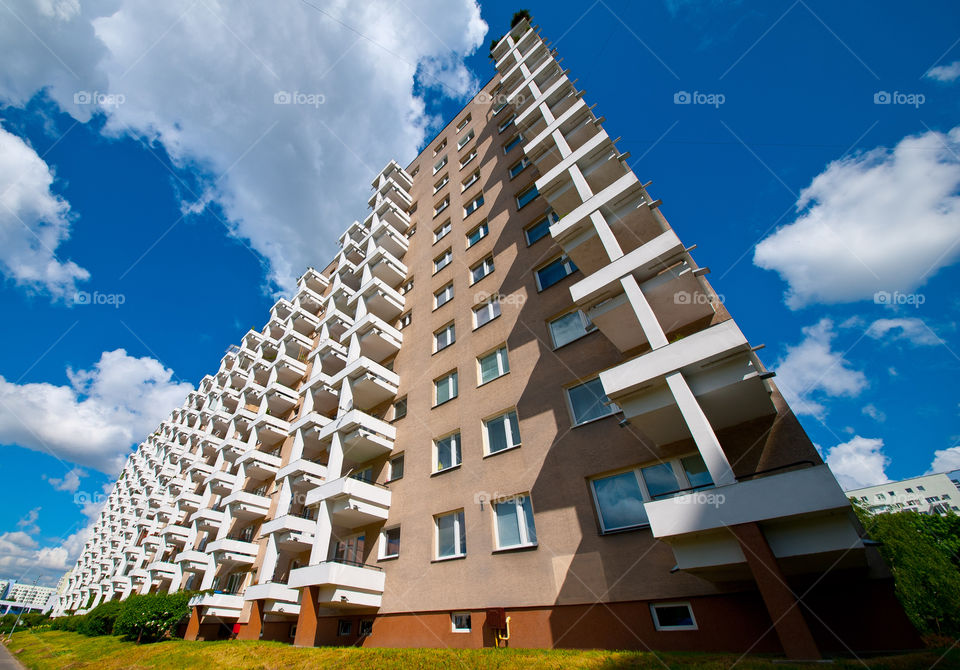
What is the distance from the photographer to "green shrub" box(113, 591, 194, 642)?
20.9 m

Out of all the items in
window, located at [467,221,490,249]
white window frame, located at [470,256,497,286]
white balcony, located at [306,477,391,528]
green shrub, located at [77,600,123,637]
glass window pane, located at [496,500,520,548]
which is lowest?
green shrub, located at [77,600,123,637]

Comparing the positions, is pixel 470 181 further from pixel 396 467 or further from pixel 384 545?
pixel 384 545

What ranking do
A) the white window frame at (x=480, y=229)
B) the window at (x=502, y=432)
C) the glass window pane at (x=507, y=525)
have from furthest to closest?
the white window frame at (x=480, y=229), the window at (x=502, y=432), the glass window pane at (x=507, y=525)

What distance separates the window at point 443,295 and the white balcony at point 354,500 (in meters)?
9.54

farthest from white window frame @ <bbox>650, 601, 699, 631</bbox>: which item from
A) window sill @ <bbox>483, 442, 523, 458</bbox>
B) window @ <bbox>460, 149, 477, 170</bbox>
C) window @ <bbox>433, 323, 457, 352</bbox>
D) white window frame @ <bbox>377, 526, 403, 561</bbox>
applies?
window @ <bbox>460, 149, 477, 170</bbox>

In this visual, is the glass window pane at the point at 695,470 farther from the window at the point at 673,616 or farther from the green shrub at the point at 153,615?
the green shrub at the point at 153,615

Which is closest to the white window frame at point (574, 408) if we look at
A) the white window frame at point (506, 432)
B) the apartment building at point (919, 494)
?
the white window frame at point (506, 432)

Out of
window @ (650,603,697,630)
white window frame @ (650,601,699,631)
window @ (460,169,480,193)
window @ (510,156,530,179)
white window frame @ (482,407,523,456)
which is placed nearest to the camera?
white window frame @ (650,601,699,631)

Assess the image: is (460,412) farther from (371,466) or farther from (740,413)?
(740,413)

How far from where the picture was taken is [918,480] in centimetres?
9656

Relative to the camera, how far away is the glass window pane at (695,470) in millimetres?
9203

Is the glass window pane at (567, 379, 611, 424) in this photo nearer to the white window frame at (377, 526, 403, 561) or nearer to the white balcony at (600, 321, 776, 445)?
the white balcony at (600, 321, 776, 445)

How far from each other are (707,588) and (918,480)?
141340 mm

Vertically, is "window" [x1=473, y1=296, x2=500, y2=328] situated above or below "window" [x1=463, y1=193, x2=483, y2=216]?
below
